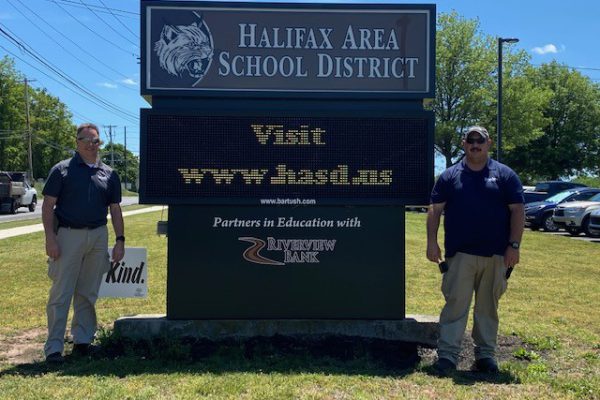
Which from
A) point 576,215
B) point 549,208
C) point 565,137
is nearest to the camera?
point 576,215

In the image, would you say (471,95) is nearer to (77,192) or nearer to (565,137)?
(565,137)

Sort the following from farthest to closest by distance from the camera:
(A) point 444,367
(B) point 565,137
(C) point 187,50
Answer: (B) point 565,137 < (C) point 187,50 < (A) point 444,367

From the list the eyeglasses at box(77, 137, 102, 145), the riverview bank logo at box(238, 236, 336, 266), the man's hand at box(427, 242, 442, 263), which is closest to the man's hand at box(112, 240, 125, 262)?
the eyeglasses at box(77, 137, 102, 145)

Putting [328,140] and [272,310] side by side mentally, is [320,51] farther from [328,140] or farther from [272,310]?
[272,310]

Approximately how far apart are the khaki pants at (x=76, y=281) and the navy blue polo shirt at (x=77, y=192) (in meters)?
0.12

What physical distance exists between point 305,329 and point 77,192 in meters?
2.52

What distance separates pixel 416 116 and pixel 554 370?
2614 mm

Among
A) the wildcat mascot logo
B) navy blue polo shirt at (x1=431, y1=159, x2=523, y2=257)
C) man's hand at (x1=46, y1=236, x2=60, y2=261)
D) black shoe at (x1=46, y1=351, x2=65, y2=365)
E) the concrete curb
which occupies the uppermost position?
the wildcat mascot logo

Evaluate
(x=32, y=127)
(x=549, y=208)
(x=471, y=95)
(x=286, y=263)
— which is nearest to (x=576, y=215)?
(x=549, y=208)

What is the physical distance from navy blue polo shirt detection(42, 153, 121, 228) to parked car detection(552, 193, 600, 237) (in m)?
16.6

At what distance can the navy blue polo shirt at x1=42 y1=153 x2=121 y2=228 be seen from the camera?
4930 mm

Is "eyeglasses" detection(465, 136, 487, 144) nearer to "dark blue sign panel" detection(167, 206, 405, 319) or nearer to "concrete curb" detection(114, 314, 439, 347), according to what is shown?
"dark blue sign panel" detection(167, 206, 405, 319)

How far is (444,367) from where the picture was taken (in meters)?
4.89

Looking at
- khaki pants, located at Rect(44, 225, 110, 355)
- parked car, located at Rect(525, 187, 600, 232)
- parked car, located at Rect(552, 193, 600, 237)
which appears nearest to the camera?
khaki pants, located at Rect(44, 225, 110, 355)
